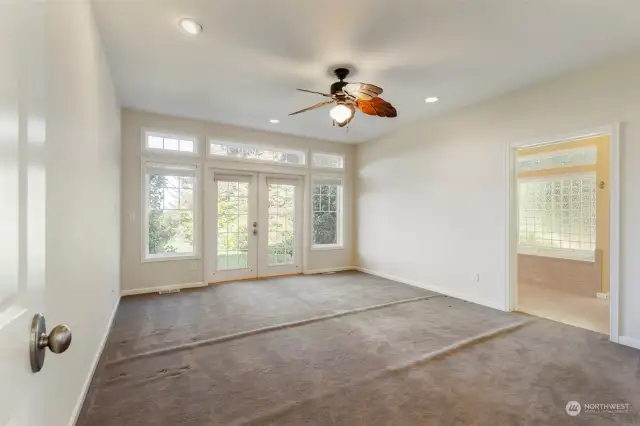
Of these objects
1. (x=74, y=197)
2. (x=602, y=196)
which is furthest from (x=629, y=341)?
(x=74, y=197)

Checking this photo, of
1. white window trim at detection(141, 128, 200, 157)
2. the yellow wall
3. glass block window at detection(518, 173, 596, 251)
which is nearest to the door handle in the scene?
white window trim at detection(141, 128, 200, 157)

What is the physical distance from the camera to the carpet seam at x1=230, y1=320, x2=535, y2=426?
2.01 meters

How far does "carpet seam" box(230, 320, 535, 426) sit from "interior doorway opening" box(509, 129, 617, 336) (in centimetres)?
87

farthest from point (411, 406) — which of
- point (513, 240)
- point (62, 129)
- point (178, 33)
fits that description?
point (178, 33)

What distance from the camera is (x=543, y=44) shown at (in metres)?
2.88

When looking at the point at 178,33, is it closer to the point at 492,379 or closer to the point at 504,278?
the point at 492,379

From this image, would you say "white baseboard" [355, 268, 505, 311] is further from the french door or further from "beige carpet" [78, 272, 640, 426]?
the french door

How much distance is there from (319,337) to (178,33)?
3.07 meters

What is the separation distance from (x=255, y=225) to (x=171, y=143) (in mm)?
1940

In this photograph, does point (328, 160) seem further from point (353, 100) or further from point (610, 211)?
point (610, 211)

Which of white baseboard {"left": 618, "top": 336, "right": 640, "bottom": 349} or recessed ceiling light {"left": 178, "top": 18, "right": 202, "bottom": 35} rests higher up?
recessed ceiling light {"left": 178, "top": 18, "right": 202, "bottom": 35}

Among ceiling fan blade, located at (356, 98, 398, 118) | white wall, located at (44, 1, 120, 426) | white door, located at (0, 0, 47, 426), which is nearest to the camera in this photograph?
white door, located at (0, 0, 47, 426)

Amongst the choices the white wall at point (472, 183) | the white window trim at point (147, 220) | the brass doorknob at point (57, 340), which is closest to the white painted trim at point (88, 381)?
the white window trim at point (147, 220)

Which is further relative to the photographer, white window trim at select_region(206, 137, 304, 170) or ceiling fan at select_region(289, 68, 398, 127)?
white window trim at select_region(206, 137, 304, 170)
